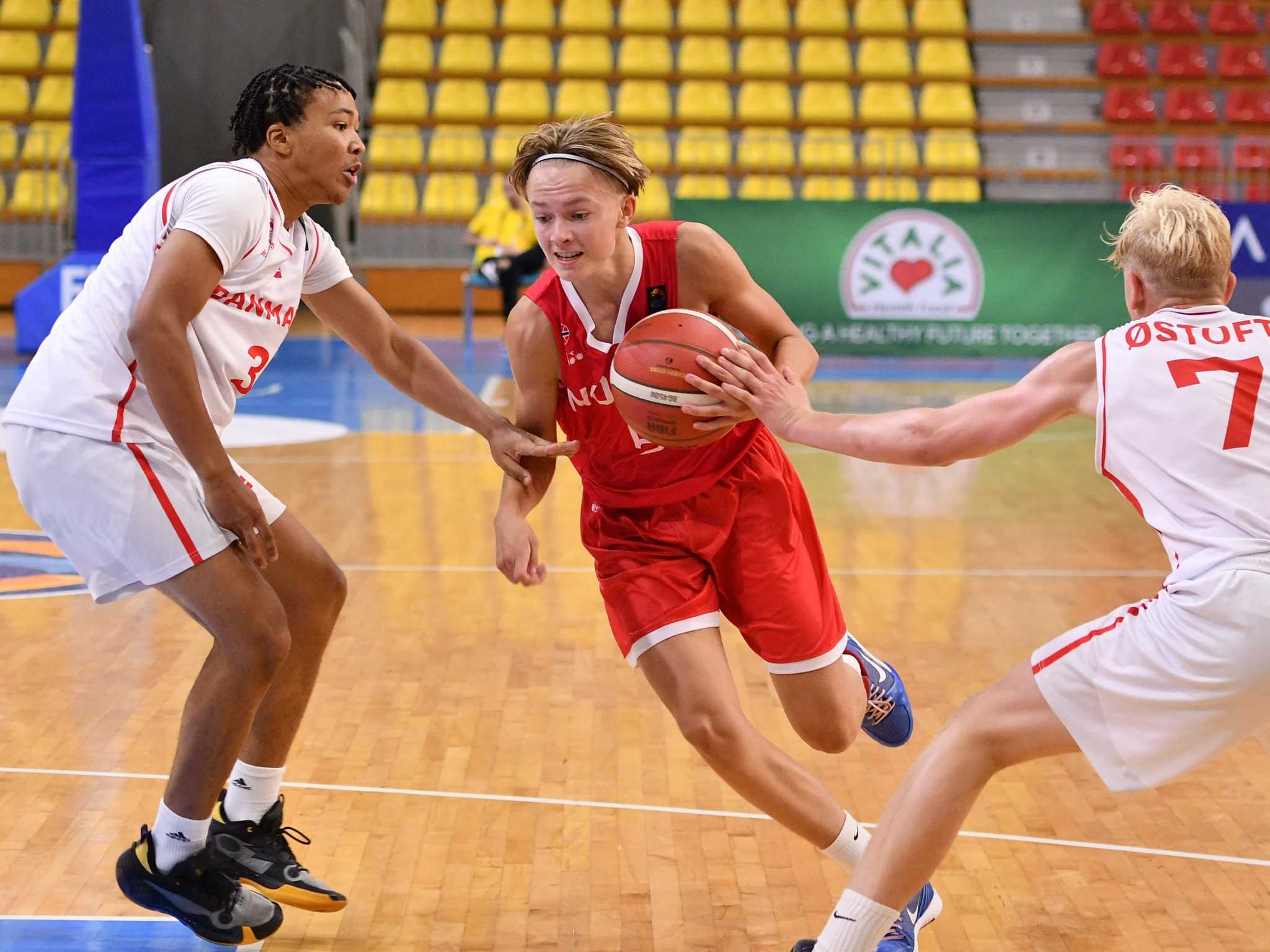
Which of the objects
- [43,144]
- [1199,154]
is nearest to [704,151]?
[1199,154]

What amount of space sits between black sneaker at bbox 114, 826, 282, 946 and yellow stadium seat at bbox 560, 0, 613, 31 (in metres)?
15.8

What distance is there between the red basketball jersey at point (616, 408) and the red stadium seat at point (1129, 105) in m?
15.3

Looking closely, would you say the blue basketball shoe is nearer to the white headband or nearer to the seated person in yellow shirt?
the white headband

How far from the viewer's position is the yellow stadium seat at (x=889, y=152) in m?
16.6

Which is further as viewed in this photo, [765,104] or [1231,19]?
[1231,19]

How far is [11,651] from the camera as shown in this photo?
5.34 meters

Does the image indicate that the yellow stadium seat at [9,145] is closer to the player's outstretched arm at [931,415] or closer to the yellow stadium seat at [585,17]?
the yellow stadium seat at [585,17]

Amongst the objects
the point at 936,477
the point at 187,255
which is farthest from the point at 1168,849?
the point at 936,477

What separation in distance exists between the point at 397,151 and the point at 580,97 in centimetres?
220

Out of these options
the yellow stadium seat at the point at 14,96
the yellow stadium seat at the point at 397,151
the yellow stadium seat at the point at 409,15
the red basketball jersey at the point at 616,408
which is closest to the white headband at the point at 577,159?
the red basketball jersey at the point at 616,408

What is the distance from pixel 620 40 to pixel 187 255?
1596 cm

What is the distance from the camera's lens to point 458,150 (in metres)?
16.9

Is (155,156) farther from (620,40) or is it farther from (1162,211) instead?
(1162,211)

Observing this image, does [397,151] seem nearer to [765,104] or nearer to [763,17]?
[765,104]
